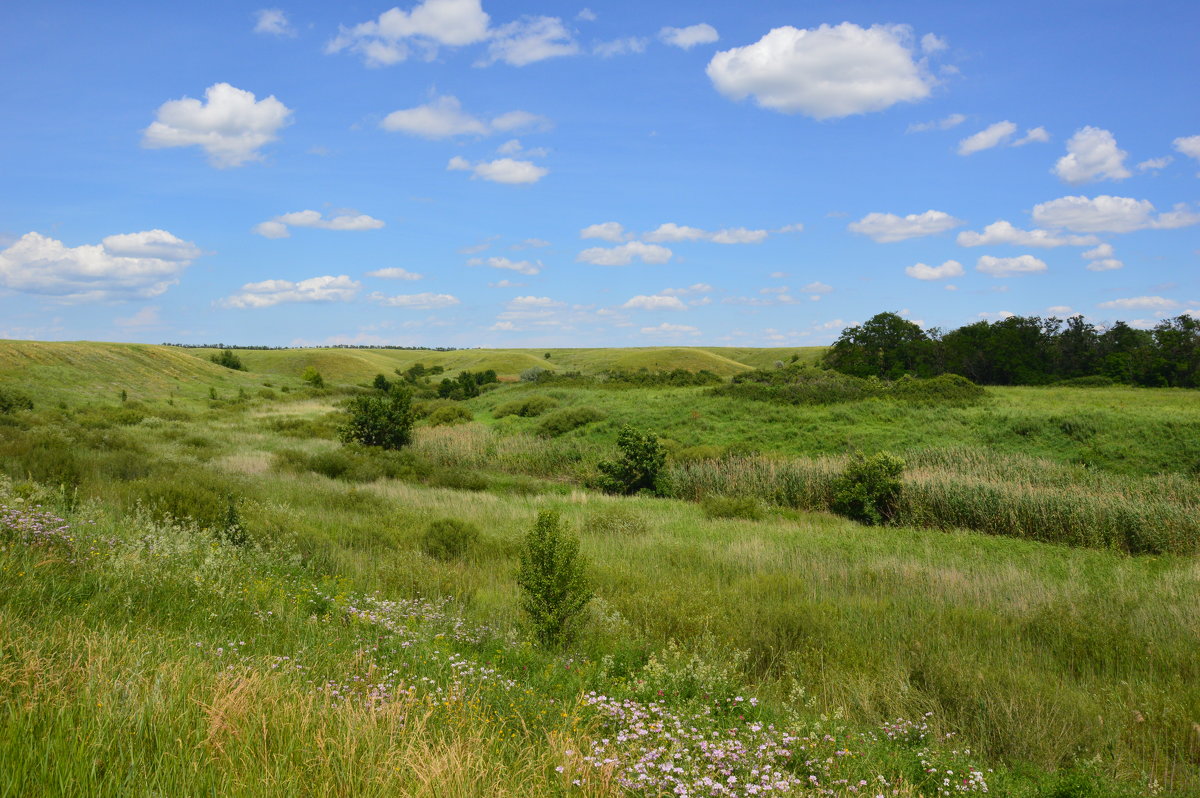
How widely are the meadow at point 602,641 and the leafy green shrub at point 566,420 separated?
53.9 feet

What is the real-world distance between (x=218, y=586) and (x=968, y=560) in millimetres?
12066

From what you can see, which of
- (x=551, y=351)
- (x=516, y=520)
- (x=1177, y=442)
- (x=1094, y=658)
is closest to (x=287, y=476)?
(x=516, y=520)

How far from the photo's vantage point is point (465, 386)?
68500mm

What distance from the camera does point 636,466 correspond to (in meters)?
22.0

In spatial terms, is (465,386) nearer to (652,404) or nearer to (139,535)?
(652,404)

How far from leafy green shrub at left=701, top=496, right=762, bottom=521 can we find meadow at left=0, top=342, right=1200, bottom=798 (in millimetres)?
104

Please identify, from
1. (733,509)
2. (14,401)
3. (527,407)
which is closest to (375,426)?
(527,407)

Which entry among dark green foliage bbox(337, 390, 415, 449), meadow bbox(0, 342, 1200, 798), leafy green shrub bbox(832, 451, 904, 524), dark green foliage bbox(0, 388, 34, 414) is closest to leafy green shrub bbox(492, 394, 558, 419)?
dark green foliage bbox(337, 390, 415, 449)

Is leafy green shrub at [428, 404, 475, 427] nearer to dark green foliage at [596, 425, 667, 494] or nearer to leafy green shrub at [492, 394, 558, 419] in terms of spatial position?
leafy green shrub at [492, 394, 558, 419]

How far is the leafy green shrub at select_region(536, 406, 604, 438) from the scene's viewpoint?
117ft

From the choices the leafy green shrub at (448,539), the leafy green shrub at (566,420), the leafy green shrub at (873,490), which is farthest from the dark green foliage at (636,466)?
the leafy green shrub at (566,420)

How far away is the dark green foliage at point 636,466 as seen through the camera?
Answer: 2181 cm

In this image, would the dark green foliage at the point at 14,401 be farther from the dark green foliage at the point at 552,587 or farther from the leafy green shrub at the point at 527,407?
the dark green foliage at the point at 552,587

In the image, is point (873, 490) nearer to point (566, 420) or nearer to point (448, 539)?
point (448, 539)
